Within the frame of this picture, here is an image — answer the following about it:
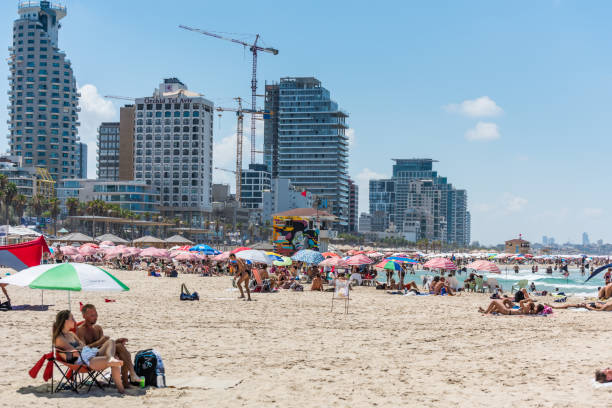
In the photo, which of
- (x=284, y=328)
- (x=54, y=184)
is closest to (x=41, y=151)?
(x=54, y=184)

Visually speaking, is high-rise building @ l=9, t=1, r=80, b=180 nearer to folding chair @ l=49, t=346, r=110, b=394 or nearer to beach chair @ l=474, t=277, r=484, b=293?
beach chair @ l=474, t=277, r=484, b=293

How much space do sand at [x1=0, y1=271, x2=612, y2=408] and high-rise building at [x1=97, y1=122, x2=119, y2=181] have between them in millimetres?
177704

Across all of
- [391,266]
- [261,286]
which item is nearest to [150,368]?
[261,286]

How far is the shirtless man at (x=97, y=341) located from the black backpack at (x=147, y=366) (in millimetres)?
112

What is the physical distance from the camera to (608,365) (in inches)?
422

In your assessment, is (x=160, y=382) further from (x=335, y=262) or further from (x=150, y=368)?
(x=335, y=262)

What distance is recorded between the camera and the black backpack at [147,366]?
28.8 ft

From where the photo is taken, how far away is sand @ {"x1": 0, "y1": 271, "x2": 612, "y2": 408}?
8367 mm

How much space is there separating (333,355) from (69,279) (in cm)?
486

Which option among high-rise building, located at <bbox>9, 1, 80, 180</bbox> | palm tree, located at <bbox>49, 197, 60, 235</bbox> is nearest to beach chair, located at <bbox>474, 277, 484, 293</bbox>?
palm tree, located at <bbox>49, 197, 60, 235</bbox>

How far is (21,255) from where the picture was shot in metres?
15.5

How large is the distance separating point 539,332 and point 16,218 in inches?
4371

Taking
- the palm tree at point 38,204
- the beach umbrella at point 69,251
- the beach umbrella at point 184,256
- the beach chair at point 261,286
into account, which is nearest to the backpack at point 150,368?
the beach chair at point 261,286

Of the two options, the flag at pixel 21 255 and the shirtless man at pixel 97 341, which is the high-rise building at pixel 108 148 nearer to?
the flag at pixel 21 255
